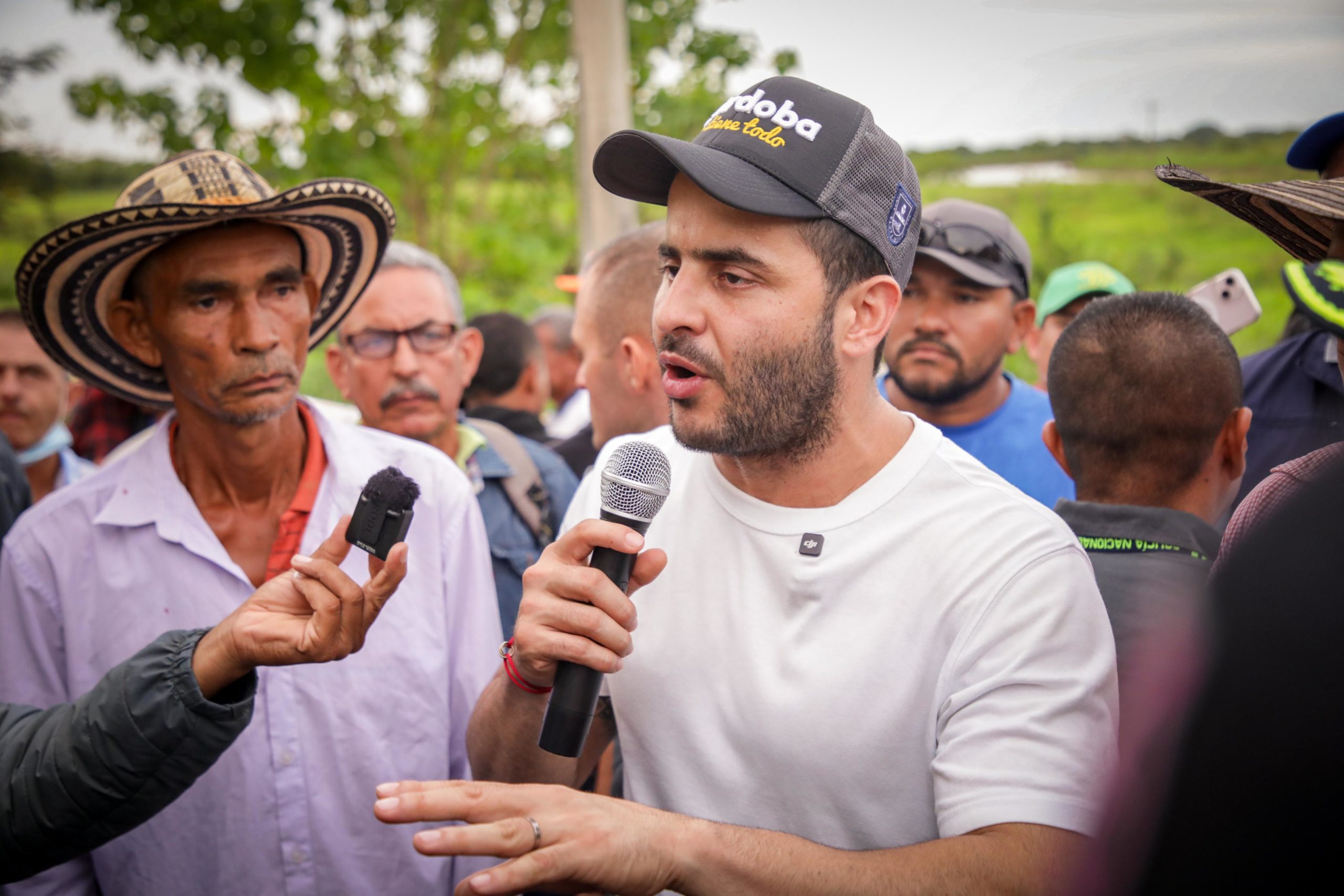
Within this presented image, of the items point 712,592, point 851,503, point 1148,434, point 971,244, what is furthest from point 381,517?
point 971,244

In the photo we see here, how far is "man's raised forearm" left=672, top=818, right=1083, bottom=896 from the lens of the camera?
1551mm

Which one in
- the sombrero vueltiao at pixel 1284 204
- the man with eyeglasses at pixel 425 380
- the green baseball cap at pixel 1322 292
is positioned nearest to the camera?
the green baseball cap at pixel 1322 292

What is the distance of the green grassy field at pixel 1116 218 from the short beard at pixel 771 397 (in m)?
5.81

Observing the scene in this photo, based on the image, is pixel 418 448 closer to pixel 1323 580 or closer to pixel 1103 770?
pixel 1103 770

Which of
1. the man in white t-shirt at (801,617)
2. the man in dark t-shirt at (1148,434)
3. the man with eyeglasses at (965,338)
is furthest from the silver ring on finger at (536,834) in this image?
the man with eyeglasses at (965,338)

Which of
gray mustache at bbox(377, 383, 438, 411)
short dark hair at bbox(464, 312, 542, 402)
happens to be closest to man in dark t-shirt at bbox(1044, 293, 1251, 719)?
gray mustache at bbox(377, 383, 438, 411)

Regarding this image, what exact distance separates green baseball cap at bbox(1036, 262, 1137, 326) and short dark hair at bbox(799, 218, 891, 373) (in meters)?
2.71

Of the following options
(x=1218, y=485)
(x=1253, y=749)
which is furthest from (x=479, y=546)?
(x=1253, y=749)

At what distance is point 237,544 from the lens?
2719 millimetres

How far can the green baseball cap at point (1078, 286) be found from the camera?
4273 mm

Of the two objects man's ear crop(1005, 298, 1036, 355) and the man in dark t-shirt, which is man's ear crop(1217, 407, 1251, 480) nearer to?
the man in dark t-shirt

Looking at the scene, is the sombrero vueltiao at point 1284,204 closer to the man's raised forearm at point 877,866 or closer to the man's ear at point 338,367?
the man's raised forearm at point 877,866

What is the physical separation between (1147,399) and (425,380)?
8.77 ft

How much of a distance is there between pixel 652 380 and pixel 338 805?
1731mm
